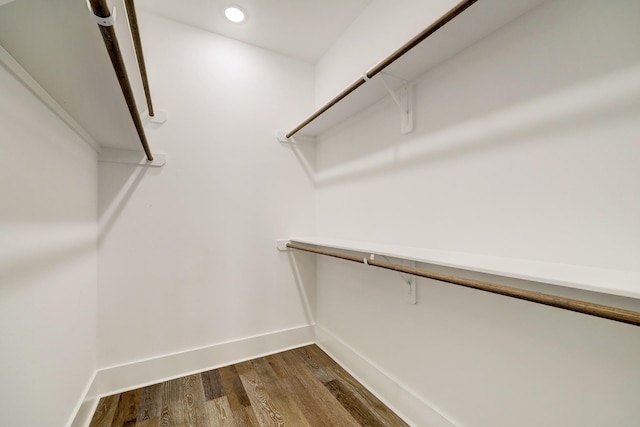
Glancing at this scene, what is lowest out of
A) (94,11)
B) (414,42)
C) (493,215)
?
(493,215)

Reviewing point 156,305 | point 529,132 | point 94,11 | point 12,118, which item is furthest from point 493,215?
point 156,305

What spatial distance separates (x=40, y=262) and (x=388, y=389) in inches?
63.7

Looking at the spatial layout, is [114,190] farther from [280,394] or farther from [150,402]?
[280,394]

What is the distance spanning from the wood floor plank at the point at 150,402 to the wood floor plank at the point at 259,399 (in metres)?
0.45

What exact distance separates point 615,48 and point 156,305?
7.47ft

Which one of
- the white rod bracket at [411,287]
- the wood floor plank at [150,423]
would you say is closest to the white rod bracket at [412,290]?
the white rod bracket at [411,287]

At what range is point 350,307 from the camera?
1.73 meters

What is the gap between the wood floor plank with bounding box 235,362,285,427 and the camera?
4.17 feet

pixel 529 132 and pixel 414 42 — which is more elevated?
pixel 414 42

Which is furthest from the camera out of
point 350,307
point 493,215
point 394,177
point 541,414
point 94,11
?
point 350,307

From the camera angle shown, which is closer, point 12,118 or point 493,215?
point 12,118

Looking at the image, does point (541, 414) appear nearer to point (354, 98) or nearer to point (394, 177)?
point (394, 177)

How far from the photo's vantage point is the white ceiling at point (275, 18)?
1562mm

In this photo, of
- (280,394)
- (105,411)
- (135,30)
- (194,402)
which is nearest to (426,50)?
(135,30)
